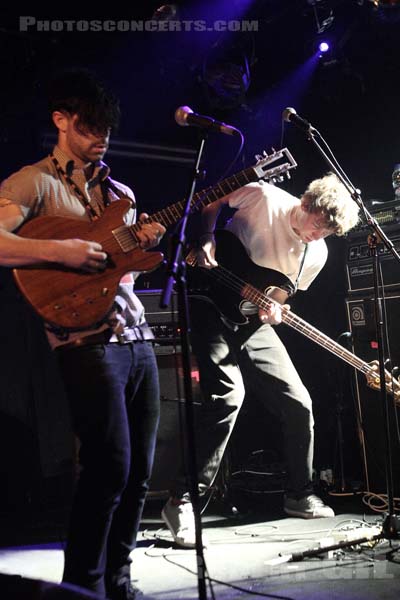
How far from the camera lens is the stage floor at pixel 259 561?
2.83 meters

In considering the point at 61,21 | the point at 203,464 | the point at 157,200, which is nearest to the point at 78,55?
the point at 61,21

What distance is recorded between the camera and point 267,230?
4.00 metres

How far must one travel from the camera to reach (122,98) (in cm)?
561

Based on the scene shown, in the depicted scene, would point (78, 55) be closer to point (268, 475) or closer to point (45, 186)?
point (45, 186)

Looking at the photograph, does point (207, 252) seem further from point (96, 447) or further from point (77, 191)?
point (96, 447)

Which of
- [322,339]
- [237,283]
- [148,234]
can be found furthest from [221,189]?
[322,339]

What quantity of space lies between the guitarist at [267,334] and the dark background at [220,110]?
1.01m

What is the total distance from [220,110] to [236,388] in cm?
Result: 277

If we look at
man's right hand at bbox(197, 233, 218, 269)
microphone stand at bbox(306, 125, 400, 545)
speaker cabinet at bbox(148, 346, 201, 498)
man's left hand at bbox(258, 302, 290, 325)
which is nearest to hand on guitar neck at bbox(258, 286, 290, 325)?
man's left hand at bbox(258, 302, 290, 325)

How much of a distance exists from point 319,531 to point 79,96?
9.37ft

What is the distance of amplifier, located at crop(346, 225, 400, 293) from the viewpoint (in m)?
4.40

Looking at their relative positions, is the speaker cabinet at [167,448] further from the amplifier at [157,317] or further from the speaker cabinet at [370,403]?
the speaker cabinet at [370,403]

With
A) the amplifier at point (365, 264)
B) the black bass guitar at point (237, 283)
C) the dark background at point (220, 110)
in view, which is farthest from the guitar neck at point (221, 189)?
the dark background at point (220, 110)

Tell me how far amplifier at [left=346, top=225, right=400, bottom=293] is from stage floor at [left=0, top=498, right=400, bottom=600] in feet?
5.25
